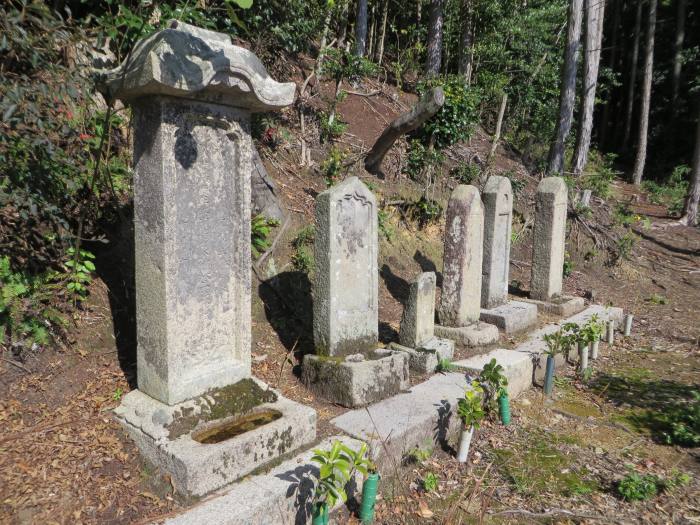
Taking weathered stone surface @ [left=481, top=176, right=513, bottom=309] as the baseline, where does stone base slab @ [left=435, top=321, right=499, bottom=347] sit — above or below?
below

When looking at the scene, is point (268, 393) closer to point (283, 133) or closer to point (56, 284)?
point (56, 284)

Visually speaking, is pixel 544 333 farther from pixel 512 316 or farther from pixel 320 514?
pixel 320 514

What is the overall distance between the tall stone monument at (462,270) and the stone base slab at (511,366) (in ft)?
1.27

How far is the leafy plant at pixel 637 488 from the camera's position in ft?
10.9

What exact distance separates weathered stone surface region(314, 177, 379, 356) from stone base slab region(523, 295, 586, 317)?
379 cm

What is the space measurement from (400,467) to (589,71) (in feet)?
40.5

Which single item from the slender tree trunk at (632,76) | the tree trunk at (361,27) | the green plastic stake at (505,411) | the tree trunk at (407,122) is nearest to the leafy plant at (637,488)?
the green plastic stake at (505,411)

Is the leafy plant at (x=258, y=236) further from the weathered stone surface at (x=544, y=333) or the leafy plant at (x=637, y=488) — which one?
the leafy plant at (x=637, y=488)

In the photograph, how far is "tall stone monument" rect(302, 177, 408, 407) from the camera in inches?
157

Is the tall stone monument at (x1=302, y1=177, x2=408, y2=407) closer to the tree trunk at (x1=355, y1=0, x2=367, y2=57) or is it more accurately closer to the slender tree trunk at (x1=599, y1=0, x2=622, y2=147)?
the tree trunk at (x1=355, y1=0, x2=367, y2=57)

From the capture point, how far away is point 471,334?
551 cm

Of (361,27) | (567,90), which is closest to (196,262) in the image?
(361,27)

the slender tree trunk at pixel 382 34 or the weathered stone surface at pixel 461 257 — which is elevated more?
the slender tree trunk at pixel 382 34

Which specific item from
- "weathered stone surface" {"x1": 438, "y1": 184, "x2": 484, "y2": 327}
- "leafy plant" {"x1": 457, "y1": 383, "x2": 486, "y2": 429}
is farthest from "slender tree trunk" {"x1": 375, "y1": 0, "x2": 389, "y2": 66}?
"leafy plant" {"x1": 457, "y1": 383, "x2": 486, "y2": 429}
